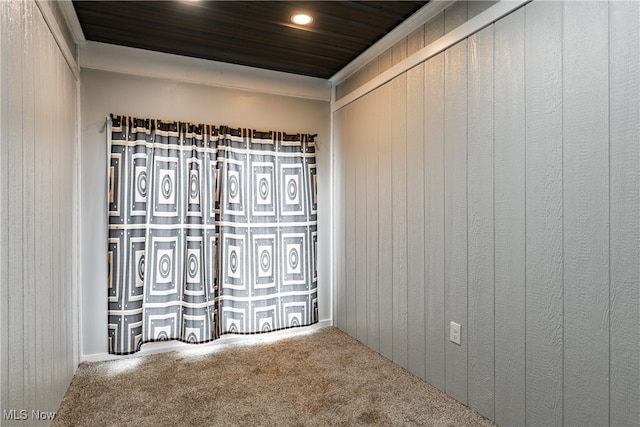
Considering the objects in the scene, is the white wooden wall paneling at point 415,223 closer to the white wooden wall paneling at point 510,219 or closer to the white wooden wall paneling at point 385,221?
the white wooden wall paneling at point 385,221

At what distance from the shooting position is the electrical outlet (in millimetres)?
2193

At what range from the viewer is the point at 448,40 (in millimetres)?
2236

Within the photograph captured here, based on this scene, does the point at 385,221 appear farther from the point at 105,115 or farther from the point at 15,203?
the point at 105,115

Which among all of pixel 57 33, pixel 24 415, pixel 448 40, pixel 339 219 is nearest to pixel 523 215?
pixel 448 40

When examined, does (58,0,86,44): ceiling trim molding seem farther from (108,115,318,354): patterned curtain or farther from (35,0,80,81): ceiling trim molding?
(108,115,318,354): patterned curtain

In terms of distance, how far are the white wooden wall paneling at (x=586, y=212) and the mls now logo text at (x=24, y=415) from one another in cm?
223

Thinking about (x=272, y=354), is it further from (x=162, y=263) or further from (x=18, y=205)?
(x=18, y=205)

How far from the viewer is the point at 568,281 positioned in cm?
161

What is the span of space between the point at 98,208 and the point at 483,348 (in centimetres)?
287

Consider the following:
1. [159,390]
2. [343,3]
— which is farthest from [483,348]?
[343,3]

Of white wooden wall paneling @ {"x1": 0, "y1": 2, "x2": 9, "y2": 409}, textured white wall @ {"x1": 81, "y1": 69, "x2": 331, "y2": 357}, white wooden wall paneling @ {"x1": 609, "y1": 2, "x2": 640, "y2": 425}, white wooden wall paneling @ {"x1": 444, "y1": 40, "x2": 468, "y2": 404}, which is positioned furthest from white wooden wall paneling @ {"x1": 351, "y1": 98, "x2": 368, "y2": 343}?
white wooden wall paneling @ {"x1": 0, "y1": 2, "x2": 9, "y2": 409}

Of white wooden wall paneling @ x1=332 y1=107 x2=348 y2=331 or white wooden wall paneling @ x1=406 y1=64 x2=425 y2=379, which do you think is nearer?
white wooden wall paneling @ x1=406 y1=64 x2=425 y2=379

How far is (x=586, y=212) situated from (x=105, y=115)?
321 cm

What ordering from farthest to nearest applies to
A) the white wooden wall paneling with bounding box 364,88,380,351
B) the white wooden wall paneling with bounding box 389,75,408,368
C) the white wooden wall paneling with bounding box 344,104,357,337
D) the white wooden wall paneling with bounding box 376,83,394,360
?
the white wooden wall paneling with bounding box 344,104,357,337
the white wooden wall paneling with bounding box 364,88,380,351
the white wooden wall paneling with bounding box 376,83,394,360
the white wooden wall paneling with bounding box 389,75,408,368
